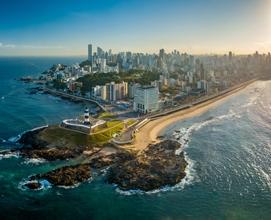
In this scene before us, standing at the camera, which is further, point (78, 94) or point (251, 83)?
point (251, 83)

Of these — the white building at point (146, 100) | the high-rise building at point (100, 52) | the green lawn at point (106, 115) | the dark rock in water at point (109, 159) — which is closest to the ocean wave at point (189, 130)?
the dark rock in water at point (109, 159)

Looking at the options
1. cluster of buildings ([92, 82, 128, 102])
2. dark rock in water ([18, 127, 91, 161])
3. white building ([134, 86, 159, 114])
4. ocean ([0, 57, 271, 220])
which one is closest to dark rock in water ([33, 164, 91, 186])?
ocean ([0, 57, 271, 220])

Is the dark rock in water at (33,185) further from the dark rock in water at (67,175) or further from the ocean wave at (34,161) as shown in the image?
the ocean wave at (34,161)

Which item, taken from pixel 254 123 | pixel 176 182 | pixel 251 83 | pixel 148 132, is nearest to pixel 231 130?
pixel 254 123

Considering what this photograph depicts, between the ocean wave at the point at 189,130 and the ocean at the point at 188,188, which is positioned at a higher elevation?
the ocean wave at the point at 189,130

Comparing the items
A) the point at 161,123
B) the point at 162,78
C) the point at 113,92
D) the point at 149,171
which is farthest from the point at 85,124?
the point at 162,78

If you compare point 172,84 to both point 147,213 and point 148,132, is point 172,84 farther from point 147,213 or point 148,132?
point 147,213
